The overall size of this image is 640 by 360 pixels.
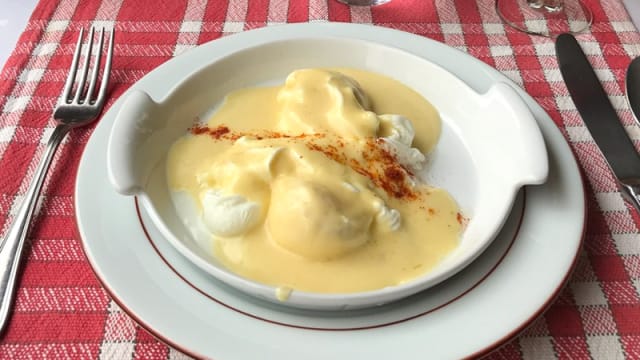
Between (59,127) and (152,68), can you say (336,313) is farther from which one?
(152,68)

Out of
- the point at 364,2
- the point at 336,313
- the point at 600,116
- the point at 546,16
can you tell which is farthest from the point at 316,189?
the point at 546,16

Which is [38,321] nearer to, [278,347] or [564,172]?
[278,347]

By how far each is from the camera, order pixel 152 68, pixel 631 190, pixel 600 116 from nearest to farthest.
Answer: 1. pixel 631 190
2. pixel 600 116
3. pixel 152 68

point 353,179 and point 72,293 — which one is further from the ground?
point 353,179

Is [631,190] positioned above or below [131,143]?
below

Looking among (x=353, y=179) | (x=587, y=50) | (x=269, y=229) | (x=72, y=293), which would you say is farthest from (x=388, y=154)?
(x=587, y=50)

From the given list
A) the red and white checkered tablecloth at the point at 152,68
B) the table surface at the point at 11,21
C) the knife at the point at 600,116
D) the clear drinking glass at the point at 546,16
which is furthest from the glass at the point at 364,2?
the table surface at the point at 11,21
